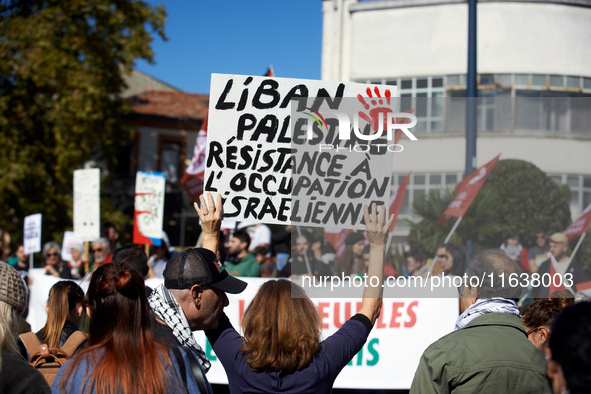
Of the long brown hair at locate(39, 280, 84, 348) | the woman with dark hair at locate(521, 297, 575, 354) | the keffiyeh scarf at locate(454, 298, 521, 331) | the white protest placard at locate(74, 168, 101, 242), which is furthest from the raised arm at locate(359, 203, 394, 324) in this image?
the white protest placard at locate(74, 168, 101, 242)

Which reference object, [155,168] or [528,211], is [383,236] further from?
[155,168]

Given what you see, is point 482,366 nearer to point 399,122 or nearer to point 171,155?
point 399,122

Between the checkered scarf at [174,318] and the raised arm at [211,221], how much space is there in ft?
1.78

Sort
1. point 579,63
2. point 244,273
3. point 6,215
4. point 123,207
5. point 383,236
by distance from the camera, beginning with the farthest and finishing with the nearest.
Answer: point 123,207 → point 6,215 → point 579,63 → point 244,273 → point 383,236

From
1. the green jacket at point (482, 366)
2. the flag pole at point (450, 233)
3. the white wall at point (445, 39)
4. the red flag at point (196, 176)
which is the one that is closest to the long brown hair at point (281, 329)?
the green jacket at point (482, 366)

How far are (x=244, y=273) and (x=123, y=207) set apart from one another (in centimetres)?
2576

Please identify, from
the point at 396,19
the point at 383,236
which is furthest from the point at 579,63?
the point at 383,236

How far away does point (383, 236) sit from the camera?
309 centimetres

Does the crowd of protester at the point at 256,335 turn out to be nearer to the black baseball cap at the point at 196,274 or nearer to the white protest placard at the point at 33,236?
the black baseball cap at the point at 196,274

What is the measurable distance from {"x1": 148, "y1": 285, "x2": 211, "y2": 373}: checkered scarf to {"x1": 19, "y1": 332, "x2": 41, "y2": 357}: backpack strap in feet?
4.26

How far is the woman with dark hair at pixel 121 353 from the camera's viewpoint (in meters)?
2.11

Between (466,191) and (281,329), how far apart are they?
2.21m

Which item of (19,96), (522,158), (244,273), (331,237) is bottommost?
(244,273)

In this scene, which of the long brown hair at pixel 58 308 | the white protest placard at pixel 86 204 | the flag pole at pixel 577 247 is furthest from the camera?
the white protest placard at pixel 86 204
